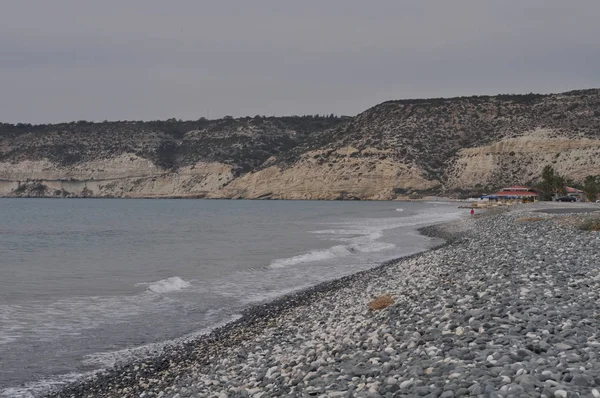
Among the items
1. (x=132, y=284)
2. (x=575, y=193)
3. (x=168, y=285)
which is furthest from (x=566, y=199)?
(x=132, y=284)

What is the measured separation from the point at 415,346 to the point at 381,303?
4.98 metres

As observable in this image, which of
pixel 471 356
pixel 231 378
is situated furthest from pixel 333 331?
pixel 471 356

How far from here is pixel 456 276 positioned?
16.5m

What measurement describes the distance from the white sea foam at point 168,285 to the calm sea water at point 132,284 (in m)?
0.04

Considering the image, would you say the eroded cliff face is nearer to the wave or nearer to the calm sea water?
the calm sea water

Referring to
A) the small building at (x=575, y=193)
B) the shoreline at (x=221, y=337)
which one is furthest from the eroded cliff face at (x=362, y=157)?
the shoreline at (x=221, y=337)

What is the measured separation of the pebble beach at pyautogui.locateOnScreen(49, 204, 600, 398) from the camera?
6.88m

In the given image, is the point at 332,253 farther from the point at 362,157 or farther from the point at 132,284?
the point at 362,157

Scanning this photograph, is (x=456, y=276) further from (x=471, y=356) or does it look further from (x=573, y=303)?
(x=471, y=356)

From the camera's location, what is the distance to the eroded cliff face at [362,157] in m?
131

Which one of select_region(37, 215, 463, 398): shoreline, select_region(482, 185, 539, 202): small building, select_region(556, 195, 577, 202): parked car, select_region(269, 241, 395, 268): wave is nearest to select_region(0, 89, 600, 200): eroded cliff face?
select_region(482, 185, 539, 202): small building

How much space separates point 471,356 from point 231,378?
13.9ft

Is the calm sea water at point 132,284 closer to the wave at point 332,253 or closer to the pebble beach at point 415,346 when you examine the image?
the wave at point 332,253

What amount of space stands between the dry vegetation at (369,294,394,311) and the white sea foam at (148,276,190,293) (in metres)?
10.4
